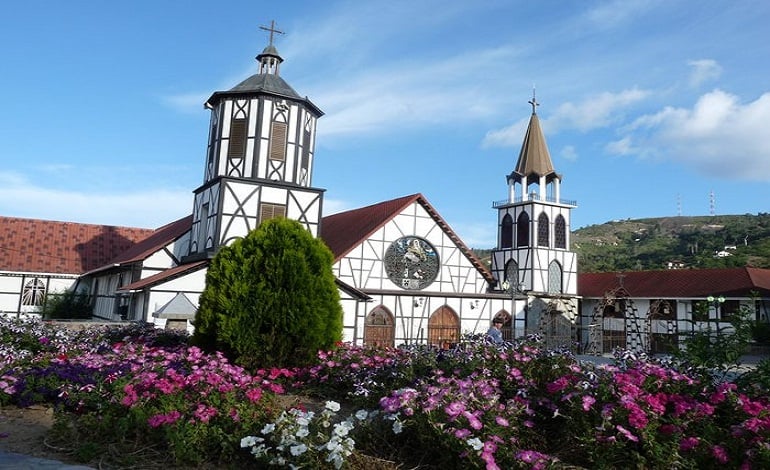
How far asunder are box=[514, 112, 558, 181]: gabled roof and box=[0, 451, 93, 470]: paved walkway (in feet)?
116

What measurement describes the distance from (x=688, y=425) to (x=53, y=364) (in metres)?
8.38

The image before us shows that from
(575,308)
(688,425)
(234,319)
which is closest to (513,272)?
(575,308)

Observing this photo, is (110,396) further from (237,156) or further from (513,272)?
(513,272)

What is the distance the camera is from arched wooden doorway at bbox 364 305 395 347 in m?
24.1

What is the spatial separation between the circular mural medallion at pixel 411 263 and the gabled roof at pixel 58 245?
53.1ft

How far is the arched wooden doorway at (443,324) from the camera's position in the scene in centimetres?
2544

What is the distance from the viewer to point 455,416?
16.4 feet

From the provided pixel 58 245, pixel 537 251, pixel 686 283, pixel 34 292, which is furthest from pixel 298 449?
pixel 686 283

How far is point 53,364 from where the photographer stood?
8312mm

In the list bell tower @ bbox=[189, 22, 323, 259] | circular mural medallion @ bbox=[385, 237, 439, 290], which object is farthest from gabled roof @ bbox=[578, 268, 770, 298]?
bell tower @ bbox=[189, 22, 323, 259]

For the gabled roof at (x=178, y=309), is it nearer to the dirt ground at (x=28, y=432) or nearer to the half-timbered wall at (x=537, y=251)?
the dirt ground at (x=28, y=432)

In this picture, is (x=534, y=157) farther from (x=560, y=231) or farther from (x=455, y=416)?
(x=455, y=416)

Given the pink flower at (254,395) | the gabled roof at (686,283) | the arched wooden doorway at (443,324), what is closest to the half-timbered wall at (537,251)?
the gabled roof at (686,283)

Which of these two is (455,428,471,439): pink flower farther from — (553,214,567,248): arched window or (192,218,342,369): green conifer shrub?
(553,214,567,248): arched window
